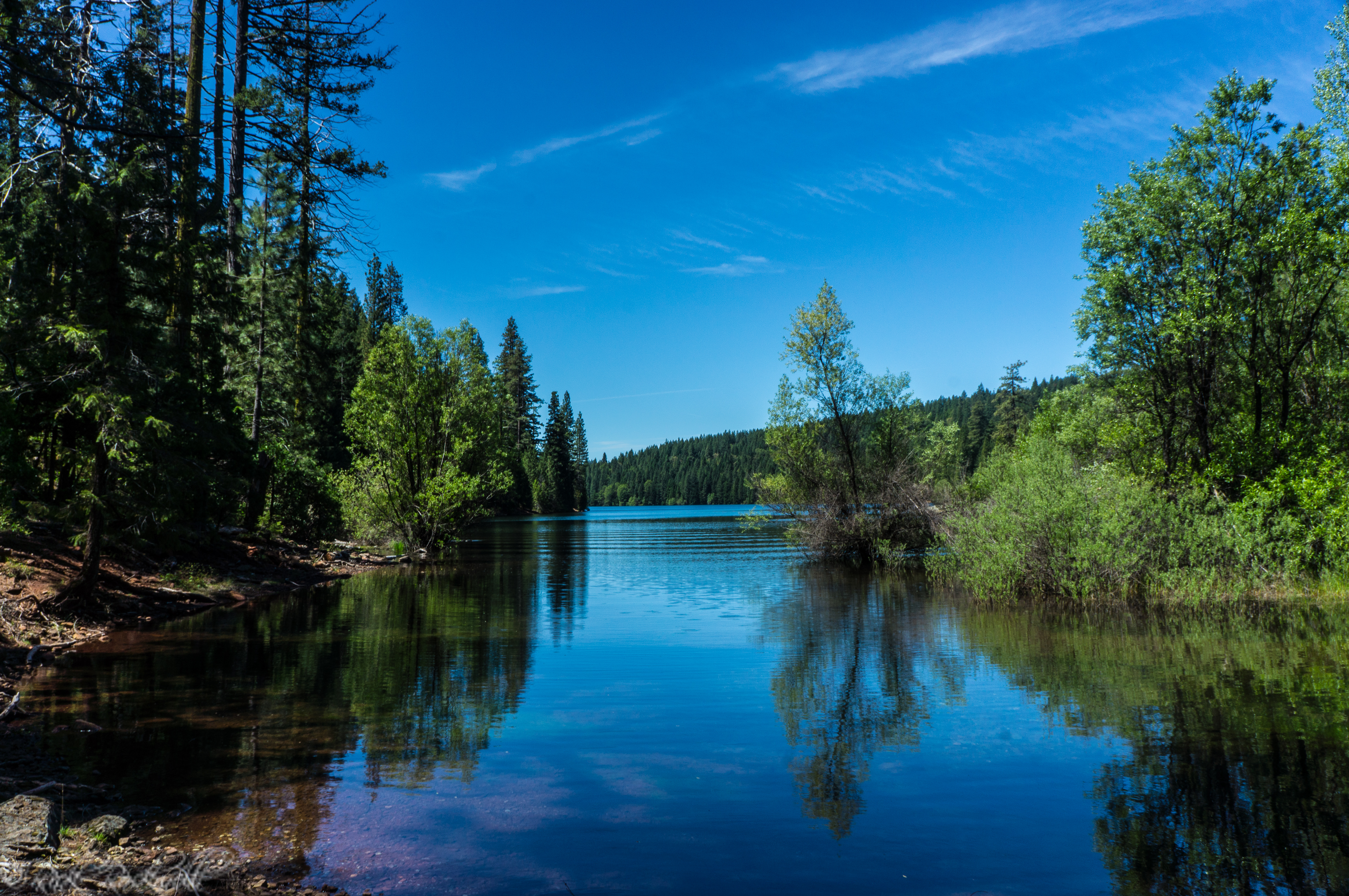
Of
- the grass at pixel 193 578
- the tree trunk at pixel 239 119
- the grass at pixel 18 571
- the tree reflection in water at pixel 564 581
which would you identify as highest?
the tree trunk at pixel 239 119

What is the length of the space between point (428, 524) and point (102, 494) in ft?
68.0

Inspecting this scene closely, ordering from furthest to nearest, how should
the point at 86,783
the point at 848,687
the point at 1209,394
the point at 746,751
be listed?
the point at 1209,394 < the point at 848,687 < the point at 746,751 < the point at 86,783

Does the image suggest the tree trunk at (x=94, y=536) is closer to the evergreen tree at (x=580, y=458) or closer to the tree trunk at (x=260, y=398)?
the tree trunk at (x=260, y=398)

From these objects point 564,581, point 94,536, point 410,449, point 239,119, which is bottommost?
point 564,581

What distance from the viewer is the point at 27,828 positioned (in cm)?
539

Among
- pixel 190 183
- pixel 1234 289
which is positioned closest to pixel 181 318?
pixel 190 183

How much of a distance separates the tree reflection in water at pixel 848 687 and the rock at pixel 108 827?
5.76 m

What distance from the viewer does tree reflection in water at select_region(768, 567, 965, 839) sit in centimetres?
802

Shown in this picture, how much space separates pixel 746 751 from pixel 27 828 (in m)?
6.59

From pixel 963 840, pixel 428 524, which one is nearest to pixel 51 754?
pixel 963 840

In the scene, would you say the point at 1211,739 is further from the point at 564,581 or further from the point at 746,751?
the point at 564,581

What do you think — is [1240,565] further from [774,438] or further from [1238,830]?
[774,438]

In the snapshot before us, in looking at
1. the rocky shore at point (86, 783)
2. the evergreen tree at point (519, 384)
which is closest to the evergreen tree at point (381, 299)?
the evergreen tree at point (519, 384)

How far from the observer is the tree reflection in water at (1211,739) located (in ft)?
19.6
